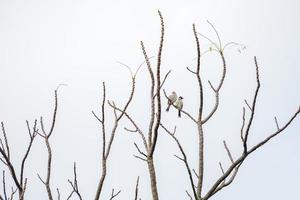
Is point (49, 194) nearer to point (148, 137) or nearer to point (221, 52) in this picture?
point (148, 137)

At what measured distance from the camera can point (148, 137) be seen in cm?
341

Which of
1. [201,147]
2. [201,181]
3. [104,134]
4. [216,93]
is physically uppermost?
[216,93]

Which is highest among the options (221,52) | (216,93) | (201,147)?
(221,52)

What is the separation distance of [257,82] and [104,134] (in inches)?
57.7

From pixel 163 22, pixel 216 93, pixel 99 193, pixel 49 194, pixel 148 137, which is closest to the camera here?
pixel 163 22

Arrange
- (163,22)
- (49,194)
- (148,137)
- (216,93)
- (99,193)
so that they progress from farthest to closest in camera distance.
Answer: (216,93)
(49,194)
(99,193)
(148,137)
(163,22)

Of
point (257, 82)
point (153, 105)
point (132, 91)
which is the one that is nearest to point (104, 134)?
point (132, 91)

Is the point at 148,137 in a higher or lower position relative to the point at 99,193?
higher

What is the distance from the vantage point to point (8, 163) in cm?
375

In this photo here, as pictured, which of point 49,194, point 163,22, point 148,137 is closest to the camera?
point 163,22

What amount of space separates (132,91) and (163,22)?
122cm

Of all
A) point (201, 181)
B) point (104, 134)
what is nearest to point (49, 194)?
point (104, 134)

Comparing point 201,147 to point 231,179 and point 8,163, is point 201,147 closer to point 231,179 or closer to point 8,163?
point 231,179

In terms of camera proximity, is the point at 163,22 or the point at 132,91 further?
the point at 132,91
